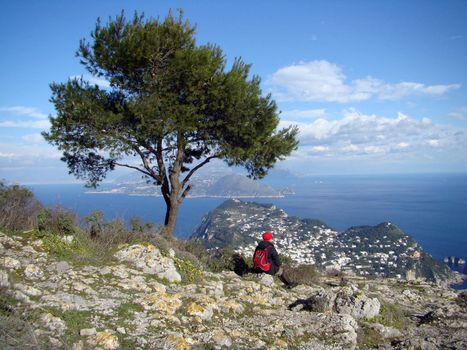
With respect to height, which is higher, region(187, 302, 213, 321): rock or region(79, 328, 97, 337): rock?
region(79, 328, 97, 337): rock

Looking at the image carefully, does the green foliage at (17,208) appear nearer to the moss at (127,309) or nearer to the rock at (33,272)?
the rock at (33,272)

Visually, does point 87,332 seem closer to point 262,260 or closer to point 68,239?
point 68,239

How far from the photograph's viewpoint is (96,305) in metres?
5.30

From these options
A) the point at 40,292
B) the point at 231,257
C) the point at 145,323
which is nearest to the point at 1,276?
the point at 40,292

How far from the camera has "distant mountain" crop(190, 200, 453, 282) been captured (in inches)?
1266

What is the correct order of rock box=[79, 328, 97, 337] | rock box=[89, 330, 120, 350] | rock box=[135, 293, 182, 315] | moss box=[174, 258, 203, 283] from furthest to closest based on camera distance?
moss box=[174, 258, 203, 283] → rock box=[135, 293, 182, 315] → rock box=[79, 328, 97, 337] → rock box=[89, 330, 120, 350]

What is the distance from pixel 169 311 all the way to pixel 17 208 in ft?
18.5

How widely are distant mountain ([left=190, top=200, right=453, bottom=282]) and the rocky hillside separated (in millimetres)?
16748

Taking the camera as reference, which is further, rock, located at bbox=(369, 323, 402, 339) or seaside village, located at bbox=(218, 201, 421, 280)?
seaside village, located at bbox=(218, 201, 421, 280)

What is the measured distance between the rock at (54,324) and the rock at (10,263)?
2.19m

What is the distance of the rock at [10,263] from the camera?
5.97m

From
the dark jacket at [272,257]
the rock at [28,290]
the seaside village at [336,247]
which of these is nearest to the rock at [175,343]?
the rock at [28,290]

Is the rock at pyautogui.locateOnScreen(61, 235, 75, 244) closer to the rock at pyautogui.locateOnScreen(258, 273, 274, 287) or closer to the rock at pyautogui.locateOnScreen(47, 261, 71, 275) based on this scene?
the rock at pyautogui.locateOnScreen(47, 261, 71, 275)

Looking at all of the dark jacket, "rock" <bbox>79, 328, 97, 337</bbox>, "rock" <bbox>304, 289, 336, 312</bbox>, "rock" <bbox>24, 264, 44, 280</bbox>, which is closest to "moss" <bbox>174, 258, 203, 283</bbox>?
the dark jacket
